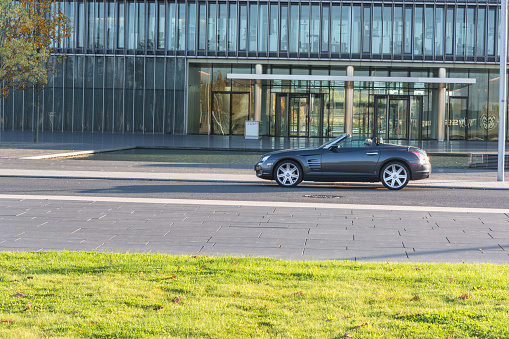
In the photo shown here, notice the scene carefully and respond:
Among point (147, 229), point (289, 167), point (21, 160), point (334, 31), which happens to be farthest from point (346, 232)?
point (334, 31)

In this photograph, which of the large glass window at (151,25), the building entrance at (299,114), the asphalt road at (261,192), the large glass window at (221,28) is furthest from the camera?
the building entrance at (299,114)

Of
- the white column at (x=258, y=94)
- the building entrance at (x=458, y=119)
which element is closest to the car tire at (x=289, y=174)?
the white column at (x=258, y=94)

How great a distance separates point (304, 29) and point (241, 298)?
133 ft

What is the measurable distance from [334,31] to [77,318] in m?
41.3

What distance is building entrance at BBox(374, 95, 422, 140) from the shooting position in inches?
1753

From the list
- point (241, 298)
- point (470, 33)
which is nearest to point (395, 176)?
point (241, 298)

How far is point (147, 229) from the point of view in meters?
8.71

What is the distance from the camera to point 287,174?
1523cm

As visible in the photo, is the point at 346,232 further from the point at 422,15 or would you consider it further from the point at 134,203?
the point at 422,15

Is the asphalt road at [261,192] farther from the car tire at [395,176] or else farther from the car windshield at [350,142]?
the car windshield at [350,142]

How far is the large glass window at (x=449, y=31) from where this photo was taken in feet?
142

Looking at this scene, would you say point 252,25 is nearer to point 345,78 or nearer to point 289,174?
point 345,78

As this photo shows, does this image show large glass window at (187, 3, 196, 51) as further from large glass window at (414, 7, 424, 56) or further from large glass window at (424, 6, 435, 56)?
large glass window at (424, 6, 435, 56)

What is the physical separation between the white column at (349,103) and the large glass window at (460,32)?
24.6 ft
